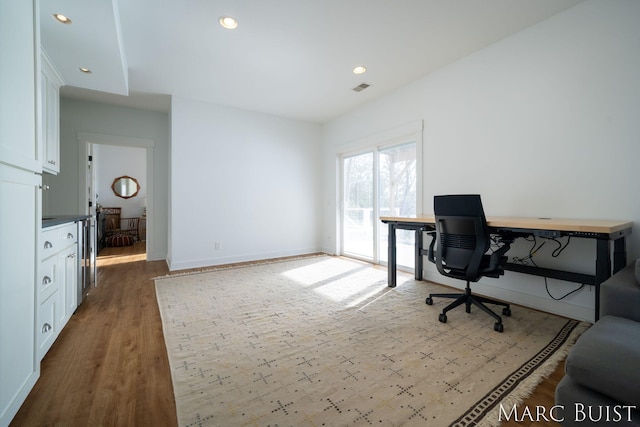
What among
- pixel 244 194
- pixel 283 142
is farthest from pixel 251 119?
pixel 244 194

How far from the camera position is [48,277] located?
182cm

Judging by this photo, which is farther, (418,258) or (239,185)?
(239,185)

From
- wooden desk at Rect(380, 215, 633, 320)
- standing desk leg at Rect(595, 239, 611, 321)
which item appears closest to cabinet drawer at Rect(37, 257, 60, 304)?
wooden desk at Rect(380, 215, 633, 320)

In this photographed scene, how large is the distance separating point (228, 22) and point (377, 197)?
303 cm

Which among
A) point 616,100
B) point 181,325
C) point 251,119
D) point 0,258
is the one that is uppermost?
point 251,119

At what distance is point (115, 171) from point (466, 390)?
29.4 ft

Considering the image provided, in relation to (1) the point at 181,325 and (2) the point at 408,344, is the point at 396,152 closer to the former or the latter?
(2) the point at 408,344

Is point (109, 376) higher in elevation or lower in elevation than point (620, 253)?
lower

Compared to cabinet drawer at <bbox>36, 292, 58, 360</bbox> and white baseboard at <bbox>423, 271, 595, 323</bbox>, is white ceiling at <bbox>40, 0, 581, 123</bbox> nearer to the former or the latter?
cabinet drawer at <bbox>36, 292, 58, 360</bbox>

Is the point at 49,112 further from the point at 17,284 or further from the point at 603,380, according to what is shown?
the point at 603,380

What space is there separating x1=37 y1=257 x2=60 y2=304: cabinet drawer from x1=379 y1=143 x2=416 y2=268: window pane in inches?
146

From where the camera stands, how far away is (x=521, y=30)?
2.57 meters

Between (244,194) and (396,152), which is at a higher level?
(396,152)

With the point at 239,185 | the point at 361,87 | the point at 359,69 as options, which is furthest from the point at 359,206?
the point at 359,69
